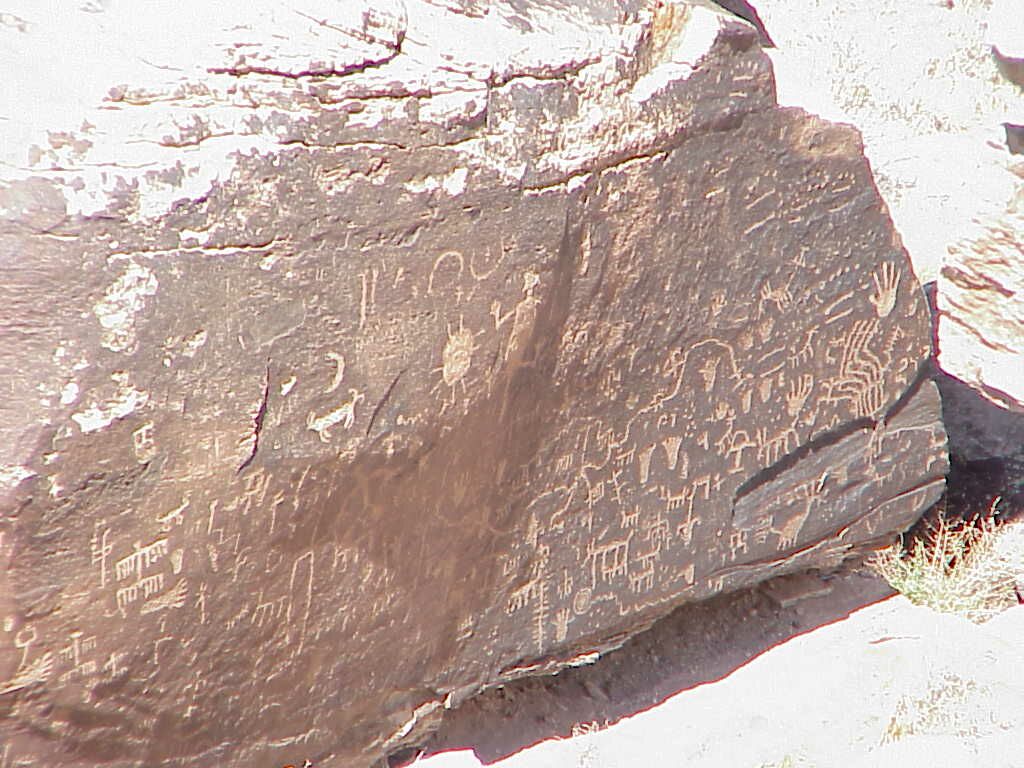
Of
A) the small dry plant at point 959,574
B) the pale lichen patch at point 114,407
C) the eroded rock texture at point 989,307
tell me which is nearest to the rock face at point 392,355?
the pale lichen patch at point 114,407

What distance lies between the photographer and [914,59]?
6.59 meters

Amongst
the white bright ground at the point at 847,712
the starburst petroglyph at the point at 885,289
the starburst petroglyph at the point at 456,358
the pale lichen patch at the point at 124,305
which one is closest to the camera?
the pale lichen patch at the point at 124,305

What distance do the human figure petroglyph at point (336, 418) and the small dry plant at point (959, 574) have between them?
1751mm

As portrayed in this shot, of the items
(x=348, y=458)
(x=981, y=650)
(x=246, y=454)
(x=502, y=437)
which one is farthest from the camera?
(x=981, y=650)

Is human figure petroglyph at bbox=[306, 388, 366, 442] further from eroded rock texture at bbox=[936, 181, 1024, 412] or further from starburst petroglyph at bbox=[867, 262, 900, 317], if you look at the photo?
eroded rock texture at bbox=[936, 181, 1024, 412]

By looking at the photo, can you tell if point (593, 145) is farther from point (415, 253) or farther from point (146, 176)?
point (146, 176)

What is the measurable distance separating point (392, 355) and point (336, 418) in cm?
15

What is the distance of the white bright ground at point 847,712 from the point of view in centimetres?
271

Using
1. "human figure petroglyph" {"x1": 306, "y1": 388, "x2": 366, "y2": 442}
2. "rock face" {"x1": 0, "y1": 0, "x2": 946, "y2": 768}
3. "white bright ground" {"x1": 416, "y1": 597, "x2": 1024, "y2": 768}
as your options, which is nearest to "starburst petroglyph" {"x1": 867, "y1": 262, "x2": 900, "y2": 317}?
"rock face" {"x1": 0, "y1": 0, "x2": 946, "y2": 768}

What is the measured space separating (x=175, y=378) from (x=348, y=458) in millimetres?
376

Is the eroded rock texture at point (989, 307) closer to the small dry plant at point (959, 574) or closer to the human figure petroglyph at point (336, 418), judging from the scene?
the small dry plant at point (959, 574)

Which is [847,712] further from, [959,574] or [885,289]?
[885,289]

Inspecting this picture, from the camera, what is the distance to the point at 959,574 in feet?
11.3

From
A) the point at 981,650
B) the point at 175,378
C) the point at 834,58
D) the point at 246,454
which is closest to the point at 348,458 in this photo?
the point at 246,454
